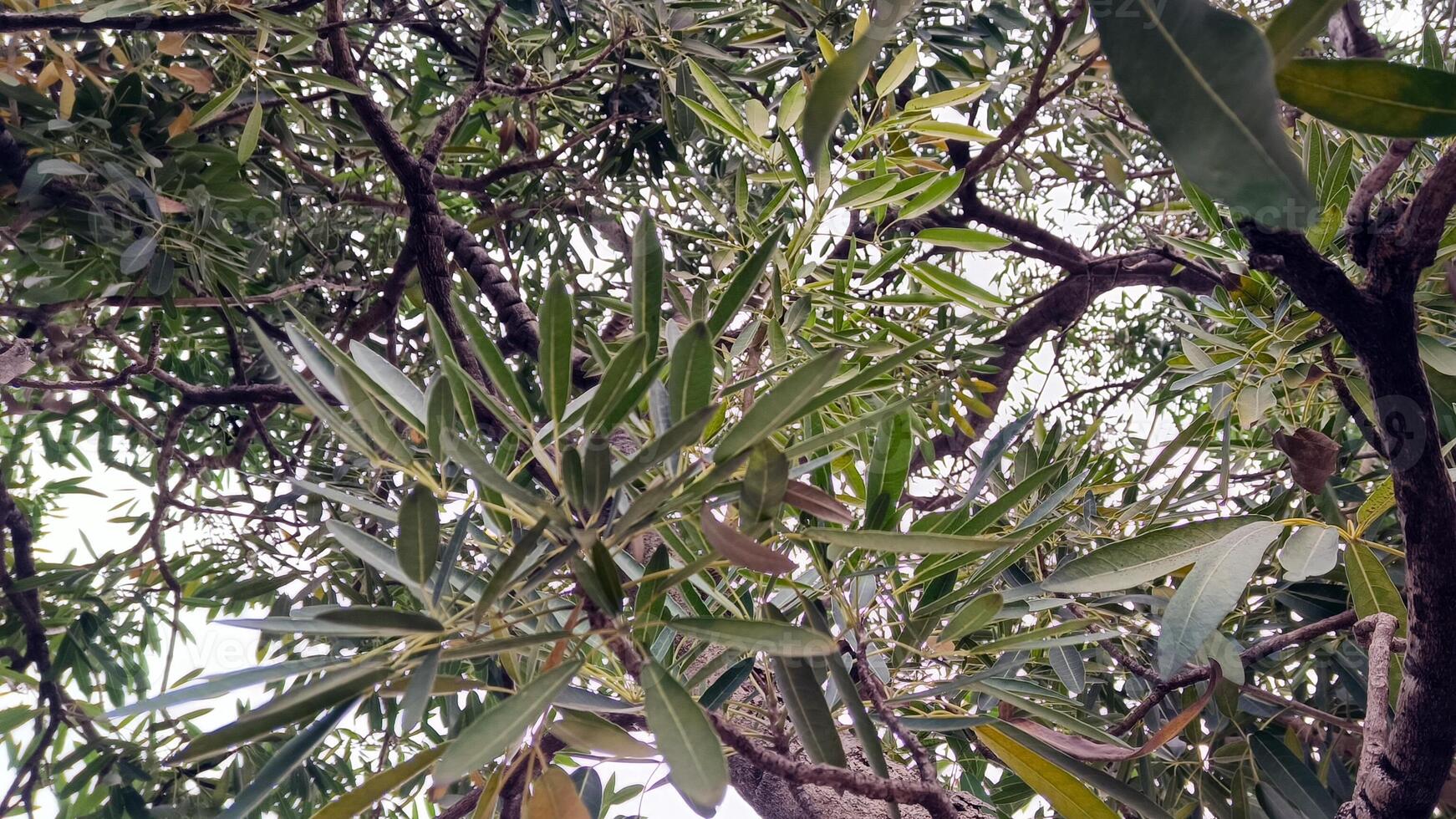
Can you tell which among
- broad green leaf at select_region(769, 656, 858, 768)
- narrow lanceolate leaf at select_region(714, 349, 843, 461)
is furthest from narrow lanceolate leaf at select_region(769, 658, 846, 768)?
narrow lanceolate leaf at select_region(714, 349, 843, 461)

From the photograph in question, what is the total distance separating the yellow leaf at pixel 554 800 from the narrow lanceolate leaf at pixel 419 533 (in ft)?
0.34

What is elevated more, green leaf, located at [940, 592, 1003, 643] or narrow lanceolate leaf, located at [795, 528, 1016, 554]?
narrow lanceolate leaf, located at [795, 528, 1016, 554]

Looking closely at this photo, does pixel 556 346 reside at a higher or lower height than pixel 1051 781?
higher

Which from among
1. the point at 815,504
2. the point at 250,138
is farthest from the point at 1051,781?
the point at 250,138

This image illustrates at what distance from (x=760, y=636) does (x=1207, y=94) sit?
22 cm

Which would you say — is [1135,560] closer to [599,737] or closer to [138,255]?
[599,737]

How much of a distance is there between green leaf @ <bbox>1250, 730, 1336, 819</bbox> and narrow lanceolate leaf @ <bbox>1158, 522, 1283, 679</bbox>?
258mm

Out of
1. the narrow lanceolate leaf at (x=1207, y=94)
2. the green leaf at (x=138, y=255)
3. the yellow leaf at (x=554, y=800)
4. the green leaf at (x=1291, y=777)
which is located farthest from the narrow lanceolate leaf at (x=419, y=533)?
the green leaf at (x=138, y=255)

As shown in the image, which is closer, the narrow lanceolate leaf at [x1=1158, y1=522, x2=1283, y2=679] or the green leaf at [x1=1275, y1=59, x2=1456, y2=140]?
the green leaf at [x1=1275, y1=59, x2=1456, y2=140]

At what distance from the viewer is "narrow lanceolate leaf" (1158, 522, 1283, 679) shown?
0.36 m

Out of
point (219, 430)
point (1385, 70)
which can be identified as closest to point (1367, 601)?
point (1385, 70)

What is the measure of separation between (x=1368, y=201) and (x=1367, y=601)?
263 mm

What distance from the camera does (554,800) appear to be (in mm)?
346

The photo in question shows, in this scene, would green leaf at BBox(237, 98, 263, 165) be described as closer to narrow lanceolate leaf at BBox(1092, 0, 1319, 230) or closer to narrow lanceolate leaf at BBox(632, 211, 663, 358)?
narrow lanceolate leaf at BBox(632, 211, 663, 358)
